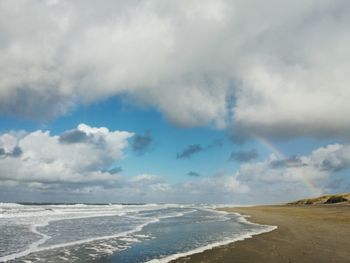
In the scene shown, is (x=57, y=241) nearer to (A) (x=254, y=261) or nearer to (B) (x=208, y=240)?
(B) (x=208, y=240)

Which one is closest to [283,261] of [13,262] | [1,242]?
[13,262]

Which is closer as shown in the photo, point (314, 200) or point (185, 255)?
point (185, 255)

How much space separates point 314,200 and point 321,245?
300ft

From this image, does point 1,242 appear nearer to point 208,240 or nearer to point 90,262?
point 90,262

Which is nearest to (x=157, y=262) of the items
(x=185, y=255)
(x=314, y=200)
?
(x=185, y=255)

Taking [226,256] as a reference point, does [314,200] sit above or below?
above

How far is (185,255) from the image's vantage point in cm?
1834

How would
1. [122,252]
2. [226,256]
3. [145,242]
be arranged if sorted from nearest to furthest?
1. [226,256]
2. [122,252]
3. [145,242]

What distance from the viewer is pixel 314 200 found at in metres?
106

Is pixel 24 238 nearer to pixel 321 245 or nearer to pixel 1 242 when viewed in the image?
pixel 1 242

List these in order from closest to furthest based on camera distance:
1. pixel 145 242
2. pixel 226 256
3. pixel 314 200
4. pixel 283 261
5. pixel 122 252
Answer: pixel 283 261 → pixel 226 256 → pixel 122 252 → pixel 145 242 → pixel 314 200

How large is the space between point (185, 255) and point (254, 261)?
3495 millimetres

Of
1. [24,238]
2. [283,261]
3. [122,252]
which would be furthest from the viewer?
[24,238]

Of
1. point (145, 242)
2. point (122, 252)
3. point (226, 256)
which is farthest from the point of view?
point (145, 242)
